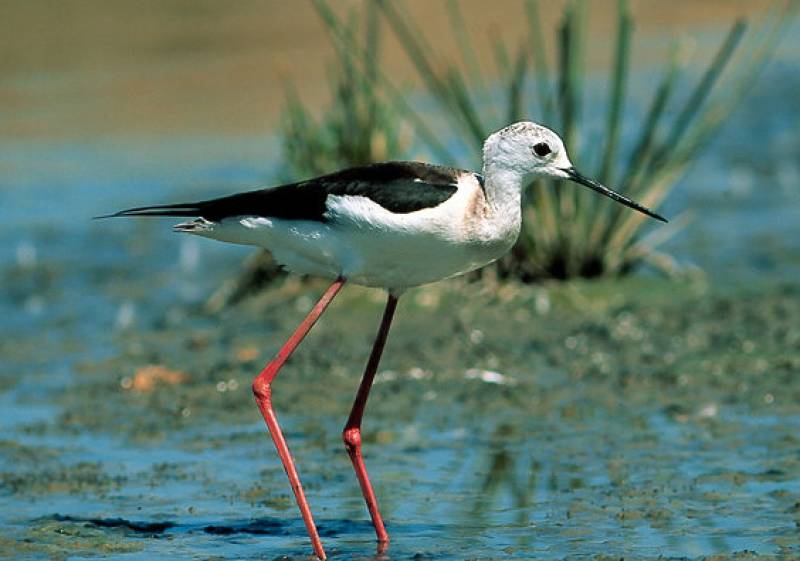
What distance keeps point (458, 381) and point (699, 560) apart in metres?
2.79

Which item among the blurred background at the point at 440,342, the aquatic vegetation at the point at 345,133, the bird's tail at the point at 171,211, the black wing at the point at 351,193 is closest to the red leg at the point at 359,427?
the blurred background at the point at 440,342

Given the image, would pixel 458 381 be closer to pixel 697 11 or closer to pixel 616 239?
pixel 616 239

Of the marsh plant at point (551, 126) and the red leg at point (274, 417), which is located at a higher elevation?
the marsh plant at point (551, 126)

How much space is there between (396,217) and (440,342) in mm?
3105

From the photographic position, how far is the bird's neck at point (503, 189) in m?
5.45

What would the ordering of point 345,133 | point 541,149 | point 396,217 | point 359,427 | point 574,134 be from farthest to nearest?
point 345,133
point 574,134
point 359,427
point 541,149
point 396,217

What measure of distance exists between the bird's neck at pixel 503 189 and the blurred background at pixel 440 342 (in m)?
1.10

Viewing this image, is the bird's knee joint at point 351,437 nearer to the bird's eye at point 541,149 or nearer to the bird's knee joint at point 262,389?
the bird's knee joint at point 262,389

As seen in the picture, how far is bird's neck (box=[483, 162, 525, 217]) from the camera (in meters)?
5.45

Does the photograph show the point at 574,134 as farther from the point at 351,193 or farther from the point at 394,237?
the point at 394,237

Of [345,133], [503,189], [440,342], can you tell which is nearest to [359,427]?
[503,189]

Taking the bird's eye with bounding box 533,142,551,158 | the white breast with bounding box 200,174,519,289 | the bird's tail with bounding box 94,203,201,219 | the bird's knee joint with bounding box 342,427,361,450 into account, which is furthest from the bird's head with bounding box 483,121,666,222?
the bird's knee joint with bounding box 342,427,361,450

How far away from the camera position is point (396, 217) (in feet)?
17.7

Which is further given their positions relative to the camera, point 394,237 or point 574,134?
point 574,134
